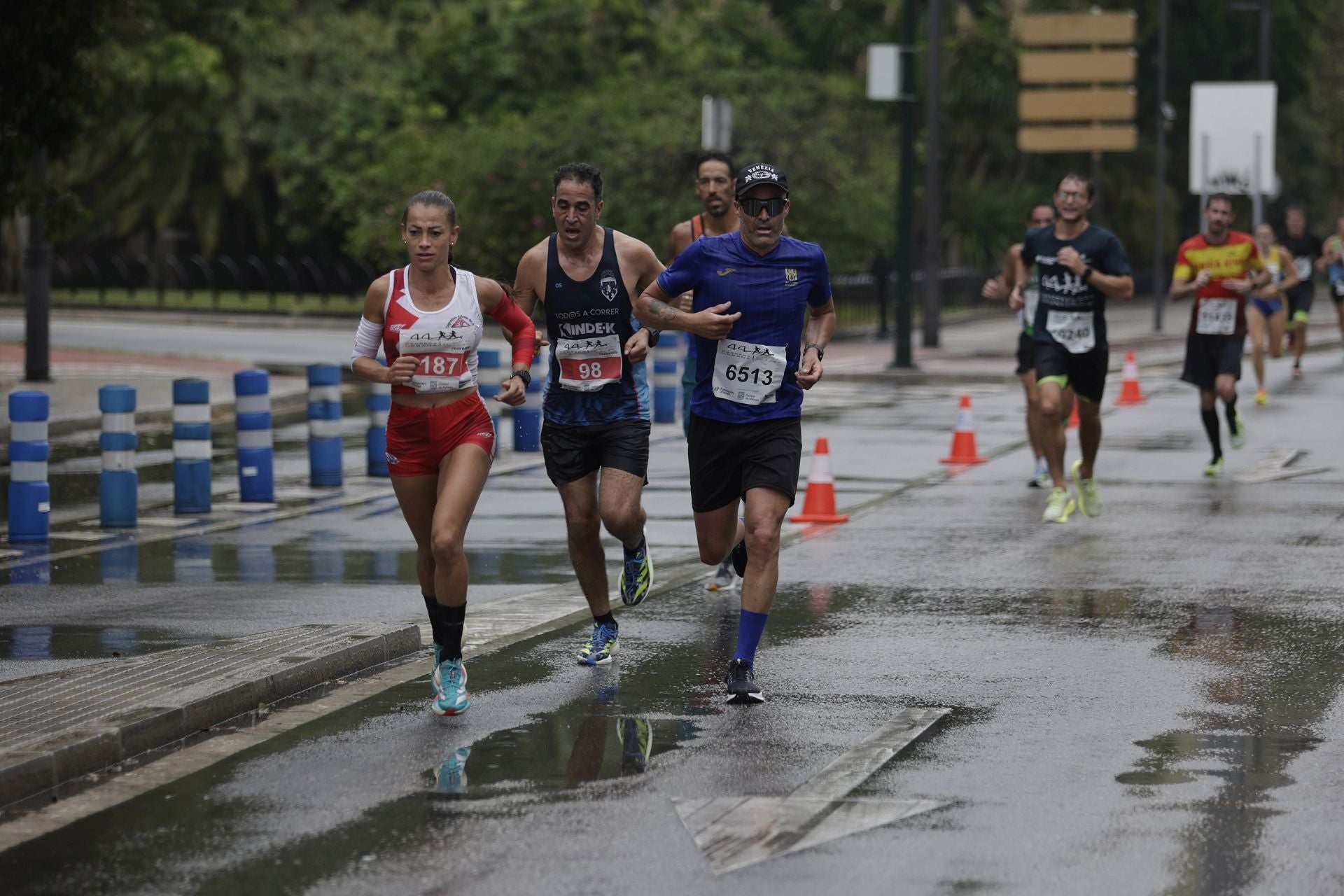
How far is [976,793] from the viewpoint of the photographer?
661cm

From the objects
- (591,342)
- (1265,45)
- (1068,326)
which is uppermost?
(1265,45)

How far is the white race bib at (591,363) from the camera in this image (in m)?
8.89

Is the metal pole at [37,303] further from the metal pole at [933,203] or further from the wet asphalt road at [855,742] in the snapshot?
the metal pole at [933,203]

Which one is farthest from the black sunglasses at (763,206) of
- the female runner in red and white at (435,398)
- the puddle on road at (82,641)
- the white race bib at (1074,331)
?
the white race bib at (1074,331)

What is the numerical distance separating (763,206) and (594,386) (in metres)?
1.02

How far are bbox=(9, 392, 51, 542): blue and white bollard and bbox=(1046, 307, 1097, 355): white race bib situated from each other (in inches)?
233

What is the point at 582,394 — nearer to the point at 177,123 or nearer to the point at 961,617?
the point at 961,617

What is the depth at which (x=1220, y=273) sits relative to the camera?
16.4 metres

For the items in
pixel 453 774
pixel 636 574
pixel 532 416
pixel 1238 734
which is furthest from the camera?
pixel 532 416

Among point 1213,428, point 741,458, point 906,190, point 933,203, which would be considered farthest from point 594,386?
point 933,203

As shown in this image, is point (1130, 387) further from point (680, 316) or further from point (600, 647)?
point (680, 316)

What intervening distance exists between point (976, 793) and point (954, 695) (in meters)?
1.60

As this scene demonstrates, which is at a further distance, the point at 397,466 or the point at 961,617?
the point at 961,617

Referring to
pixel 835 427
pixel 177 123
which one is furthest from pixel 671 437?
pixel 177 123
